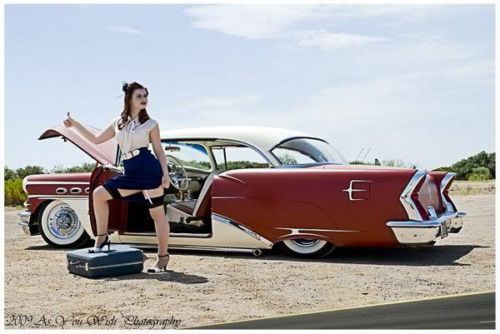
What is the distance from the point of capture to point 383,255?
9367mm

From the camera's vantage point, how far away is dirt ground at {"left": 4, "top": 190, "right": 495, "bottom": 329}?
6266mm

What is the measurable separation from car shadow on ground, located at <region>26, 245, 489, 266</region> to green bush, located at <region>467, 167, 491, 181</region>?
614 inches

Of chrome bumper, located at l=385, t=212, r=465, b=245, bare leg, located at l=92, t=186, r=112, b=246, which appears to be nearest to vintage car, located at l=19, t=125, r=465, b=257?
chrome bumper, located at l=385, t=212, r=465, b=245

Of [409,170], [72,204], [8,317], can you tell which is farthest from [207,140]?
[8,317]

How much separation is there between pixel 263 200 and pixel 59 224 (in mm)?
3085

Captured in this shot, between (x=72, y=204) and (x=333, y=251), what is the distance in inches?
138

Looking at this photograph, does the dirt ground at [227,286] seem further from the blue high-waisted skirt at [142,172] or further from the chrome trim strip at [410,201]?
the blue high-waisted skirt at [142,172]

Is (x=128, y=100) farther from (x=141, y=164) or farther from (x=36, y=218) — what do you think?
(x=36, y=218)

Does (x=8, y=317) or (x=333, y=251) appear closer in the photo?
(x=8, y=317)

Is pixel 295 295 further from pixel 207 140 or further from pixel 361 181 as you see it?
pixel 207 140

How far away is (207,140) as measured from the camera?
1005cm

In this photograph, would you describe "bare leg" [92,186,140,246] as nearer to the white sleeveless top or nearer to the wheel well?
the white sleeveless top

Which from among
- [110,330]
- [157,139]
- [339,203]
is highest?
[157,139]

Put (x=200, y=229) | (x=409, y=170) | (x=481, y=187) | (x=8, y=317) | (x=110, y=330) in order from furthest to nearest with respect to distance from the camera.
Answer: (x=481, y=187) → (x=200, y=229) → (x=409, y=170) → (x=8, y=317) → (x=110, y=330)
